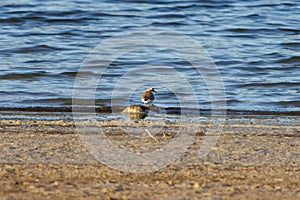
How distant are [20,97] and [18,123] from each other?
140 inches

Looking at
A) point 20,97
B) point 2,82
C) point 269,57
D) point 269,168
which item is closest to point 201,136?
point 269,168

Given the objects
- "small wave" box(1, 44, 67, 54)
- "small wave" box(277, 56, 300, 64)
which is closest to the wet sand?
"small wave" box(277, 56, 300, 64)

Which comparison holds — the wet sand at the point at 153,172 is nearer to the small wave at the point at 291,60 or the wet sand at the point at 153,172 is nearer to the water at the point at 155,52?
the water at the point at 155,52

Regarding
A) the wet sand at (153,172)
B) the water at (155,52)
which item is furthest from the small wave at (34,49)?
the wet sand at (153,172)

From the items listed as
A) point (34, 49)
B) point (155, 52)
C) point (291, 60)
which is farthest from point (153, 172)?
point (34, 49)

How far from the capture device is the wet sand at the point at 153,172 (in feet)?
19.4

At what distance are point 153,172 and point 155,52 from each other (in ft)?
37.3

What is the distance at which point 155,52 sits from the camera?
17.9 meters

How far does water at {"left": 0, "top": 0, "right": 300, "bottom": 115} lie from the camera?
43.9 feet

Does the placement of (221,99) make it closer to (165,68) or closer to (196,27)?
(165,68)

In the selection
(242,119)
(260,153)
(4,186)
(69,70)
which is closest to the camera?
(4,186)

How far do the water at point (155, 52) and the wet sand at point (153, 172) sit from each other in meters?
3.86

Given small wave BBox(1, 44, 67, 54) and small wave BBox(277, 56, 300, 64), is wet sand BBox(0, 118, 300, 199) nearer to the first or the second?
small wave BBox(277, 56, 300, 64)

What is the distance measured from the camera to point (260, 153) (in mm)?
7602
